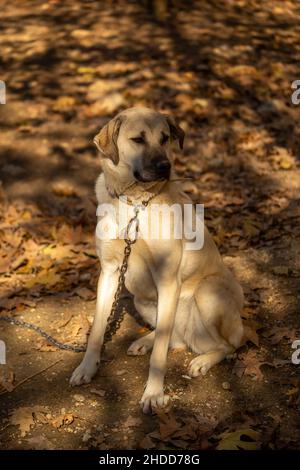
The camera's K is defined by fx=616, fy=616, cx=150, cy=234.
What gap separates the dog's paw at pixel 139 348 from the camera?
469cm

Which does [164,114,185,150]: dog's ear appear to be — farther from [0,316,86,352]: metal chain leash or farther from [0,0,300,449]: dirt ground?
[0,316,86,352]: metal chain leash

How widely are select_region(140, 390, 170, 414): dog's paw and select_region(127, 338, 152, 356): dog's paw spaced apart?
0.62 m

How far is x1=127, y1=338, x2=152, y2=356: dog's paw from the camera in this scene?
15.4ft

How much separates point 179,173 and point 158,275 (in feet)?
14.7

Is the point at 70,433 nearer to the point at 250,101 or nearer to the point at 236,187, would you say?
the point at 236,187

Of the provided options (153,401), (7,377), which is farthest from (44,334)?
(153,401)

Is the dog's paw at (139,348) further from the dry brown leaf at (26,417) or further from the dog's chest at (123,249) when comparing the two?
the dry brown leaf at (26,417)

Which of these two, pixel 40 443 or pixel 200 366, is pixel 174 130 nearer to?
pixel 200 366

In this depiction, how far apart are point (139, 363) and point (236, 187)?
3922 mm

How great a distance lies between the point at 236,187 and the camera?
26.2 feet

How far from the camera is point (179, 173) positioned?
8461mm

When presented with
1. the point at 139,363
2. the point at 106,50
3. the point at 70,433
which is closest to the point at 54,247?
the point at 139,363

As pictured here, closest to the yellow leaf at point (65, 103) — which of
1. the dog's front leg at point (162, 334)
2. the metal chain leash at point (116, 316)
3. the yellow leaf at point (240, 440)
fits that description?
the metal chain leash at point (116, 316)

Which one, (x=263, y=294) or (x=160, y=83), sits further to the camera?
(x=160, y=83)
